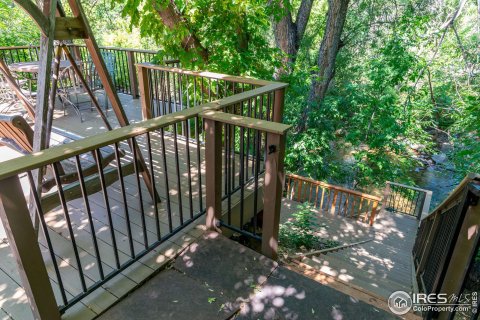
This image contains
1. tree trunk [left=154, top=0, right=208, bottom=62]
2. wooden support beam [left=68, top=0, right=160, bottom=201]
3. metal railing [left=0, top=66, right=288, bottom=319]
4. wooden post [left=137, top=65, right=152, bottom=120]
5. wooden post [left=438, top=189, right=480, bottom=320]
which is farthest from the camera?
tree trunk [left=154, top=0, right=208, bottom=62]

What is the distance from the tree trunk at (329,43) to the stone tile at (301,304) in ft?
19.7

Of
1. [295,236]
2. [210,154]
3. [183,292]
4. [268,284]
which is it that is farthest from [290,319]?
[295,236]

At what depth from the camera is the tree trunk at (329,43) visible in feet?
24.8

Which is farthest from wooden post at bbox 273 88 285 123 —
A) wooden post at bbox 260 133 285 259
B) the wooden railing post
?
the wooden railing post

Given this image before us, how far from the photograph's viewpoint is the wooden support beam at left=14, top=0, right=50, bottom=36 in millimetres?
1908

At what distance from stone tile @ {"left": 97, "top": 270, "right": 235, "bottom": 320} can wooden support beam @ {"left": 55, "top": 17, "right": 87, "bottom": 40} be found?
188 cm

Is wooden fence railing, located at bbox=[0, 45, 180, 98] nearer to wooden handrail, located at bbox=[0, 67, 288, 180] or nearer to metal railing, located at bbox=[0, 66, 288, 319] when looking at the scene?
metal railing, located at bbox=[0, 66, 288, 319]

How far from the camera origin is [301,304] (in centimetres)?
211

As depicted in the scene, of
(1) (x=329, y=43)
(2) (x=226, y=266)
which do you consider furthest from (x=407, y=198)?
(2) (x=226, y=266)

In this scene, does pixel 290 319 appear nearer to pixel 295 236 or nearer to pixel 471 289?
pixel 295 236

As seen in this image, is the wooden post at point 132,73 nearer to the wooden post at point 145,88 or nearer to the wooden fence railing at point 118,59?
the wooden fence railing at point 118,59

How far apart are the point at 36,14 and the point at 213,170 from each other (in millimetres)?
1573

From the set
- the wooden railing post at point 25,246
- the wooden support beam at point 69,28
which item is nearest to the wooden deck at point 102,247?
the wooden railing post at point 25,246

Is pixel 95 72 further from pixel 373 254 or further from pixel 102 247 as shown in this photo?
pixel 373 254
